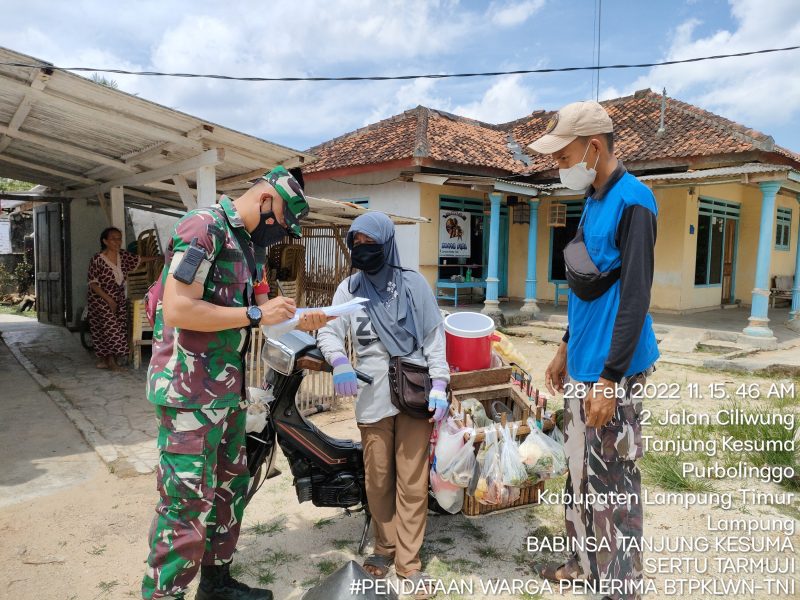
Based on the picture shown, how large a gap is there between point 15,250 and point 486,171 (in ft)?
47.1

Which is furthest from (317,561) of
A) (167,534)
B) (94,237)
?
(94,237)

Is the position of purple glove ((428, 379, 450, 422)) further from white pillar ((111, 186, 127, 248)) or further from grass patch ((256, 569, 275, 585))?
white pillar ((111, 186, 127, 248))

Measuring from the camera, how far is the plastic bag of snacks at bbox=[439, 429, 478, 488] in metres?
2.63

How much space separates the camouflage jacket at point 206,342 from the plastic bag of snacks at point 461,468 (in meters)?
1.10

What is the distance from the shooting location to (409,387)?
254 centimetres

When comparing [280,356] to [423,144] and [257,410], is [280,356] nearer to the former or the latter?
[257,410]

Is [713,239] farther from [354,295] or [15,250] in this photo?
[15,250]

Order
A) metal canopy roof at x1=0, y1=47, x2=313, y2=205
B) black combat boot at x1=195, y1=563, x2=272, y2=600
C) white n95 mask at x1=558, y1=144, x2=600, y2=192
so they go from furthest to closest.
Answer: metal canopy roof at x1=0, y1=47, x2=313, y2=205 → black combat boot at x1=195, y1=563, x2=272, y2=600 → white n95 mask at x1=558, y1=144, x2=600, y2=192

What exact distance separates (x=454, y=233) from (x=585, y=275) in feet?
33.0

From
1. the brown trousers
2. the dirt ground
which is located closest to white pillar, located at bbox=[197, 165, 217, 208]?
the dirt ground

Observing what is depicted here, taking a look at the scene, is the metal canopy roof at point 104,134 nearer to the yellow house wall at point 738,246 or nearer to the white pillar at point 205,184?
the white pillar at point 205,184

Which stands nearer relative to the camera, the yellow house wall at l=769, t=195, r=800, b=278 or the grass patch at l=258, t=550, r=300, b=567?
the grass patch at l=258, t=550, r=300, b=567

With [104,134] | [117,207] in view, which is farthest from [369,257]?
[117,207]

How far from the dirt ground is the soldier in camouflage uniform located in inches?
28.8
